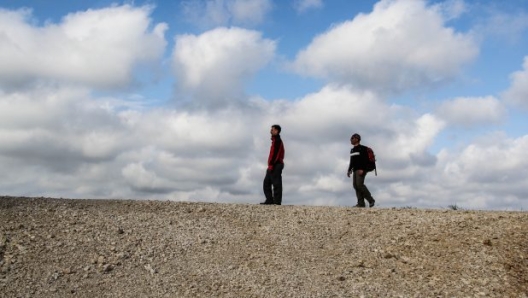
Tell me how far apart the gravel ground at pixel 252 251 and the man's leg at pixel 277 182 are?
1317 millimetres

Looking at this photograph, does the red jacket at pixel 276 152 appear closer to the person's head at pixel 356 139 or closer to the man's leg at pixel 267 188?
the man's leg at pixel 267 188

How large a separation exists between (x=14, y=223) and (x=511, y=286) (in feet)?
32.0

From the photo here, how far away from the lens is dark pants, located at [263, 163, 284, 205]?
15102mm

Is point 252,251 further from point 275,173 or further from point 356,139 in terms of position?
point 356,139

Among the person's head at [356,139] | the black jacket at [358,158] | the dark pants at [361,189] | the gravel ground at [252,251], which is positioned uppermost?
the person's head at [356,139]

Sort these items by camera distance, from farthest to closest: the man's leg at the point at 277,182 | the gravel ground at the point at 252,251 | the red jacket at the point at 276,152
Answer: the red jacket at the point at 276,152 < the man's leg at the point at 277,182 < the gravel ground at the point at 252,251

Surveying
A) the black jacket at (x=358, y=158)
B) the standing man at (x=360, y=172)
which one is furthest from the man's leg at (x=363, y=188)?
the black jacket at (x=358, y=158)

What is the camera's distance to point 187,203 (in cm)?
1436

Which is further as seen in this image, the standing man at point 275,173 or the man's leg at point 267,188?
the man's leg at point 267,188

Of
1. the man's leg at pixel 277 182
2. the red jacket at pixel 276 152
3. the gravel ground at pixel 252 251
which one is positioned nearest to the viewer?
the gravel ground at pixel 252 251

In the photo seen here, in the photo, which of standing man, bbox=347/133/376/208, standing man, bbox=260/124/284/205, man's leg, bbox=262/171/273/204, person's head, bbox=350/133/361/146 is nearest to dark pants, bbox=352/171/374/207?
standing man, bbox=347/133/376/208

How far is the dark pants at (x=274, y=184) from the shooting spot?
15102 mm

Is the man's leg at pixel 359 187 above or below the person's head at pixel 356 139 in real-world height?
below

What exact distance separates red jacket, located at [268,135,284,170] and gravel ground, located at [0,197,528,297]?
1806 mm
